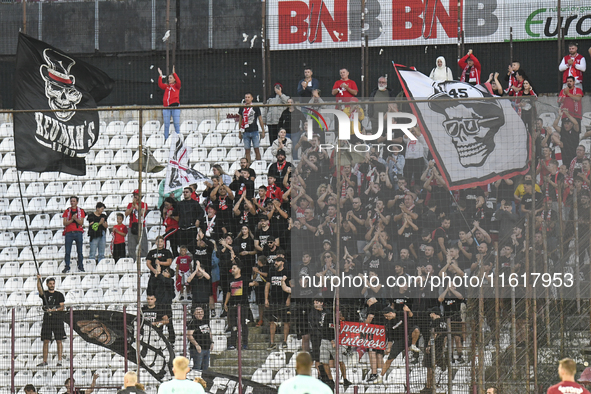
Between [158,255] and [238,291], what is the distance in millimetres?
1588

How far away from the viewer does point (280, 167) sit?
13.9m

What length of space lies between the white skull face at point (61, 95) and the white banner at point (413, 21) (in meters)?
6.56

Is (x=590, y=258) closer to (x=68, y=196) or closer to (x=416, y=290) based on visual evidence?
(x=416, y=290)

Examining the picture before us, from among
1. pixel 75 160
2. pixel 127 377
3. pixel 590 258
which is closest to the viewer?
pixel 127 377

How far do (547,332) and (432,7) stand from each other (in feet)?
32.6

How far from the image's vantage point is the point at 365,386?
40.0ft

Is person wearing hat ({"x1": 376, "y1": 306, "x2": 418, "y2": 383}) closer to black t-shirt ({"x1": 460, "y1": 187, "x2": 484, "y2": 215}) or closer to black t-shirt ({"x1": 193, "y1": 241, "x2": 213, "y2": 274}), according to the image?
black t-shirt ({"x1": 460, "y1": 187, "x2": 484, "y2": 215})

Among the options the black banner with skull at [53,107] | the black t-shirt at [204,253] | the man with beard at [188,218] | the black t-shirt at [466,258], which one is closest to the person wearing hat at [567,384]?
the black t-shirt at [466,258]

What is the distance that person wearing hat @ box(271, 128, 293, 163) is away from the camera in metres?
13.2

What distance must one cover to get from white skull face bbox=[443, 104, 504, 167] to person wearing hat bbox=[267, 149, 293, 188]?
2.77 metres

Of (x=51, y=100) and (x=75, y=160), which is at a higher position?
(x=51, y=100)

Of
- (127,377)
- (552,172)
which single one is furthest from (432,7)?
(127,377)

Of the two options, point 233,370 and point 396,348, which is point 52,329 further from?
point 396,348

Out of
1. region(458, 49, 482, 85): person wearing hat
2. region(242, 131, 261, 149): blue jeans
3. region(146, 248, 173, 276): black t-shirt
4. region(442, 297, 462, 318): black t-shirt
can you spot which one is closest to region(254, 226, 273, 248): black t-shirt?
region(146, 248, 173, 276): black t-shirt
